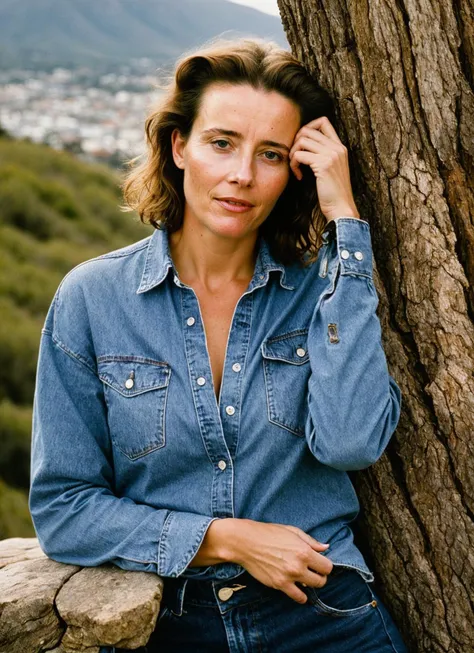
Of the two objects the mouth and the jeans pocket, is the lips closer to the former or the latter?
the mouth

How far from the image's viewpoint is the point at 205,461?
212cm

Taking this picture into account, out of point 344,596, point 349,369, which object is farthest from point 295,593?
point 349,369

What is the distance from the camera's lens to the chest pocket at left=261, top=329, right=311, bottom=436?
2.14 meters

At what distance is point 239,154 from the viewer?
2158 millimetres

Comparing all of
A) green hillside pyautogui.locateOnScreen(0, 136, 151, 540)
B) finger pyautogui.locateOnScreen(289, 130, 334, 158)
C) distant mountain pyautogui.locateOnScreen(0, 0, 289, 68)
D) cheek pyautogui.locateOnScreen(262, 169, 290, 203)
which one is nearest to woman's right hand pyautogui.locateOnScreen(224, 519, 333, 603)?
cheek pyautogui.locateOnScreen(262, 169, 290, 203)

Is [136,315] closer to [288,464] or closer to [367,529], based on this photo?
[288,464]

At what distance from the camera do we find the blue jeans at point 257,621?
210 cm

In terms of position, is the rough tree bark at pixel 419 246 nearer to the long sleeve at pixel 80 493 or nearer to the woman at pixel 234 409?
the woman at pixel 234 409

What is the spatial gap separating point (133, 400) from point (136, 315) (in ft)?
0.78

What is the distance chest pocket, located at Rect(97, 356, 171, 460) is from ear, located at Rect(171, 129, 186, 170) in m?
0.60

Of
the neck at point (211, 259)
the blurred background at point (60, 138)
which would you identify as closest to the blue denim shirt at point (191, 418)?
the neck at point (211, 259)

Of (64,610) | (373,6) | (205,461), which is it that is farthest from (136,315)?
(373,6)

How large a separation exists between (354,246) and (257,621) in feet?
3.27

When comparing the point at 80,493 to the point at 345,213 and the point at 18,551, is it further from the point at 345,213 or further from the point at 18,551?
the point at 345,213
